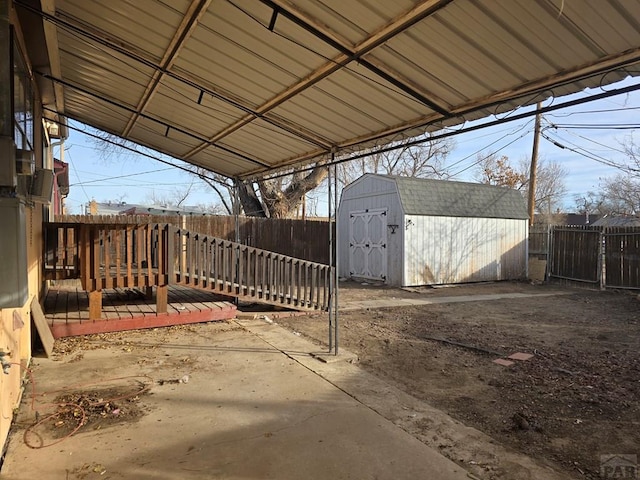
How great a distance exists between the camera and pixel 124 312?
6.94 m

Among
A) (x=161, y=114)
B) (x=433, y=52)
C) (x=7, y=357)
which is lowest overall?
(x=7, y=357)

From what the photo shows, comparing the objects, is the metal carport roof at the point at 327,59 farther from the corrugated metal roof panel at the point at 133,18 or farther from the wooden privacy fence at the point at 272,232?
the wooden privacy fence at the point at 272,232

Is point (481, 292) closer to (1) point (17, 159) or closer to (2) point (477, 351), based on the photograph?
(2) point (477, 351)

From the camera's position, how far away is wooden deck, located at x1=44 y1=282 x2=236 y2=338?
6.28 meters

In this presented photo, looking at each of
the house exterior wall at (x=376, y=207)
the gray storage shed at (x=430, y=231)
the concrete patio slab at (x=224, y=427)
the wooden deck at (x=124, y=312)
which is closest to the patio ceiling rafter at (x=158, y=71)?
the concrete patio slab at (x=224, y=427)

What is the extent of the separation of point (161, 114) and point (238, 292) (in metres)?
3.33

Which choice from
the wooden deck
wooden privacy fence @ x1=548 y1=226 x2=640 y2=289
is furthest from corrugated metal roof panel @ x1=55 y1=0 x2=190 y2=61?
wooden privacy fence @ x1=548 y1=226 x2=640 y2=289

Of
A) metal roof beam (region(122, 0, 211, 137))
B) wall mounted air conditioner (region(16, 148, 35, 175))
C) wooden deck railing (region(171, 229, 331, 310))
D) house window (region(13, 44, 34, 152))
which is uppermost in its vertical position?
metal roof beam (region(122, 0, 211, 137))

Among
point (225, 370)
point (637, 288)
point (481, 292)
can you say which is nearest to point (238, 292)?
point (225, 370)

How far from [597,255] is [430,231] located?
525 cm

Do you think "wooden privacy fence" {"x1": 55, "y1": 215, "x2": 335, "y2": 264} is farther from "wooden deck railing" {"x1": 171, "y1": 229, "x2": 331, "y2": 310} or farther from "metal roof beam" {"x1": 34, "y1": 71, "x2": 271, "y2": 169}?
"metal roof beam" {"x1": 34, "y1": 71, "x2": 271, "y2": 169}

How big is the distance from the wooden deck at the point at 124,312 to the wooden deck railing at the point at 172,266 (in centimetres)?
21

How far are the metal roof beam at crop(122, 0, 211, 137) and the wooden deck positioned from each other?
3358 mm

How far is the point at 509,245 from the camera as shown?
Answer: 51.4 feet
